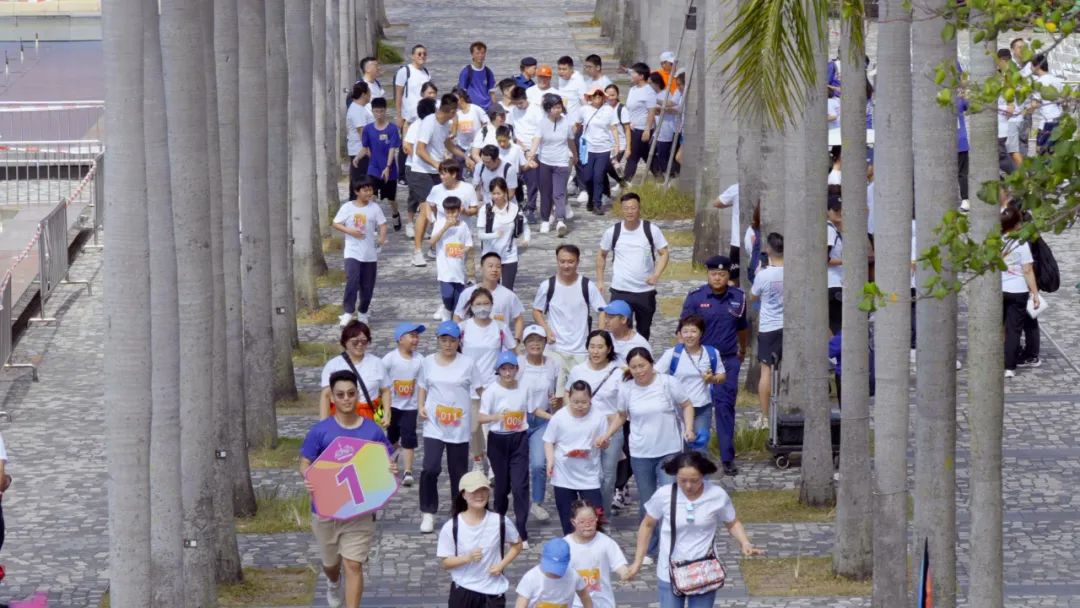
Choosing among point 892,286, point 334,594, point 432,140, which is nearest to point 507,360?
point 334,594

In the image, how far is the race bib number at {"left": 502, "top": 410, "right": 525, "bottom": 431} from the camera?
49.5 feet

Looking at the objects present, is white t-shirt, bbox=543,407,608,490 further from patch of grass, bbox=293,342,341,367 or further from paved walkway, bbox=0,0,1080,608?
patch of grass, bbox=293,342,341,367

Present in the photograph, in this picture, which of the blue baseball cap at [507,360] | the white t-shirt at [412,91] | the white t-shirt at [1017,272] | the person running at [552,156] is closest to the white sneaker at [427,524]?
the blue baseball cap at [507,360]

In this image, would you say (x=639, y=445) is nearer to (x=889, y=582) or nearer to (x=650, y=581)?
(x=650, y=581)

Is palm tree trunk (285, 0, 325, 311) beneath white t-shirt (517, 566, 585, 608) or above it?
above

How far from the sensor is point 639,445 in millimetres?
14875

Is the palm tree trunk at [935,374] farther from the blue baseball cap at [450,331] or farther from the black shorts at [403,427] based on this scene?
the black shorts at [403,427]

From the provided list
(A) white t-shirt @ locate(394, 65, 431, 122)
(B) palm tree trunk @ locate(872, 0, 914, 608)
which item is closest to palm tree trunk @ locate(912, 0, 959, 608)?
(B) palm tree trunk @ locate(872, 0, 914, 608)

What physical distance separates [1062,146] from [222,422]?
821 centimetres

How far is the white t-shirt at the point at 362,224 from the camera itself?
21016 mm

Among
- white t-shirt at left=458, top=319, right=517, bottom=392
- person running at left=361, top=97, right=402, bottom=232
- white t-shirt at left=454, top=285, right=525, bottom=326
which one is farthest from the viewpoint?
person running at left=361, top=97, right=402, bottom=232

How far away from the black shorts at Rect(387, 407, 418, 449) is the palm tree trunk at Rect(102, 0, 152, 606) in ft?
15.8

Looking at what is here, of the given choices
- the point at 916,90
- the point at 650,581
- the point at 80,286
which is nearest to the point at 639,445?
the point at 650,581

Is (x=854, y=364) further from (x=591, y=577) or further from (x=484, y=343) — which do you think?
(x=591, y=577)
